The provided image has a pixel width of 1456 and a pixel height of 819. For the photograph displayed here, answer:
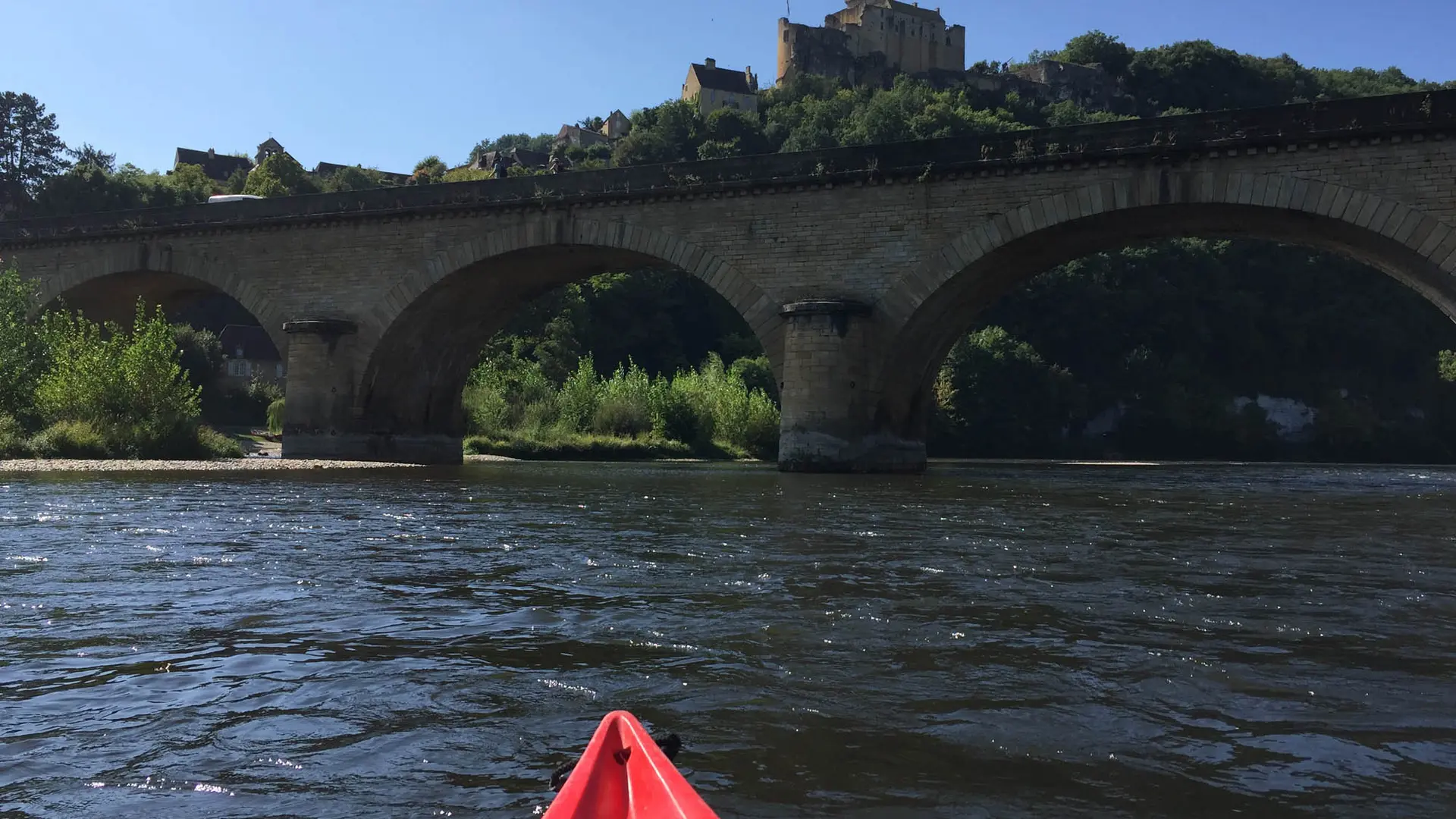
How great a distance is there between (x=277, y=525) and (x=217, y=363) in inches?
1491

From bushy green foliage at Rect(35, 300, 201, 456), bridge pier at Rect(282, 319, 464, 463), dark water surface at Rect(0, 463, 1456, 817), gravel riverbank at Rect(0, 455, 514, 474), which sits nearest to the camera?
dark water surface at Rect(0, 463, 1456, 817)

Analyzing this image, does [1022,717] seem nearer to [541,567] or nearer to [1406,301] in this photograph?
[541,567]

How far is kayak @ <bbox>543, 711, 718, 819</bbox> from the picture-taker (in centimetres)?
280

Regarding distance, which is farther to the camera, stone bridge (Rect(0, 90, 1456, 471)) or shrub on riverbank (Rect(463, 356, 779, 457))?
shrub on riverbank (Rect(463, 356, 779, 457))

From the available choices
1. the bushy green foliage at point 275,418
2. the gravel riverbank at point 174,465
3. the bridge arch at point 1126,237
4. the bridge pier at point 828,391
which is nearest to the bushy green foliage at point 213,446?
the gravel riverbank at point 174,465

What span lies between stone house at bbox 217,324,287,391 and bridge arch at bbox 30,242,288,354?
27.1 metres

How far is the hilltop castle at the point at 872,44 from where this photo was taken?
Result: 106562 millimetres

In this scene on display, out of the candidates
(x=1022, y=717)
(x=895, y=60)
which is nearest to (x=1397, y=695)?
(x=1022, y=717)

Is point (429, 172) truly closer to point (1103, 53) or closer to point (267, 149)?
point (267, 149)

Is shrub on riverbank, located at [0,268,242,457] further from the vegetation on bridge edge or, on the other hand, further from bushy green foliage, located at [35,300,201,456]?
the vegetation on bridge edge

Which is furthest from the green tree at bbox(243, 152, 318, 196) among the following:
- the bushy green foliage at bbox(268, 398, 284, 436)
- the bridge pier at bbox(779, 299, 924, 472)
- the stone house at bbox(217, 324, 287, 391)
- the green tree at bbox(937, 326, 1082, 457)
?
the bridge pier at bbox(779, 299, 924, 472)

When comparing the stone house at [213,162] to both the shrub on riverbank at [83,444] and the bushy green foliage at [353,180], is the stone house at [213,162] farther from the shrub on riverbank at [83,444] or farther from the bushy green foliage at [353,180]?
the shrub on riverbank at [83,444]

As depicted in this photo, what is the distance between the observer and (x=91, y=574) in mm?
8172

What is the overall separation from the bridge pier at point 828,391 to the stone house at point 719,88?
83958mm
